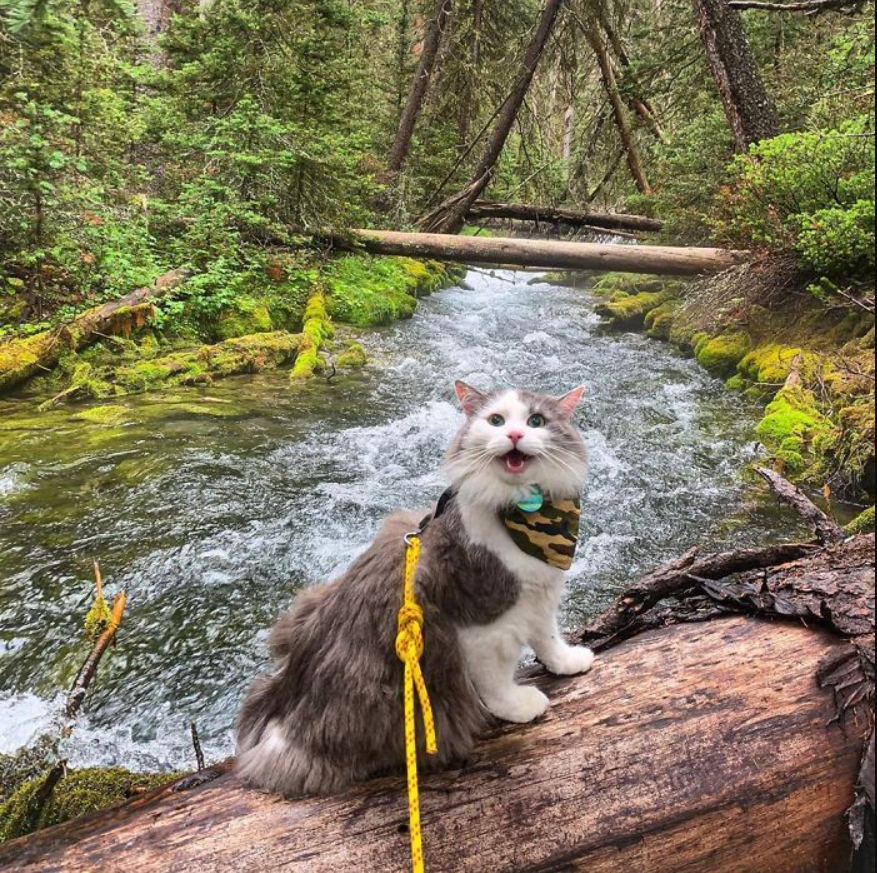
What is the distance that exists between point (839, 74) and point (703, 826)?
14.3 ft

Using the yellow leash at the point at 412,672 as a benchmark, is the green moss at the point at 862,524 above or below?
below

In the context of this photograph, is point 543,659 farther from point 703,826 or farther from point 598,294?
point 598,294

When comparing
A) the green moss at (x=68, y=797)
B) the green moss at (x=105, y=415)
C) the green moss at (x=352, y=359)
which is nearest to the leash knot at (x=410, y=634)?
the green moss at (x=68, y=797)

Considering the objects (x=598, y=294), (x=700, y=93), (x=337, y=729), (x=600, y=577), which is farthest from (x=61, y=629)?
(x=598, y=294)

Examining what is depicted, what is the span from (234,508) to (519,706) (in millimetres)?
3701

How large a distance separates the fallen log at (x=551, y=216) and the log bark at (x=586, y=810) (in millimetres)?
12147

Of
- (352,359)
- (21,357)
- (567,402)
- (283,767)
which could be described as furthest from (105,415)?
(567,402)

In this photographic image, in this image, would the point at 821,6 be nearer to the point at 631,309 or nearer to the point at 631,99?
the point at 631,309

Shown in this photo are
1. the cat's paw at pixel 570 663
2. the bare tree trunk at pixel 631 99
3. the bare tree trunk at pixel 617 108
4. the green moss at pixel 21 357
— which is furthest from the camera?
the bare tree trunk at pixel 617 108

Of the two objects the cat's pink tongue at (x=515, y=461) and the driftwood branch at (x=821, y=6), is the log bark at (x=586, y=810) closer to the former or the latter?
the cat's pink tongue at (x=515, y=461)

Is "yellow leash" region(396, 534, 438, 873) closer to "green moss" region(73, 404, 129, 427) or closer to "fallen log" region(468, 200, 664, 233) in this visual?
"green moss" region(73, 404, 129, 427)

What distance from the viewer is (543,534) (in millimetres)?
1975

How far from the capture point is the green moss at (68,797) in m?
2.29

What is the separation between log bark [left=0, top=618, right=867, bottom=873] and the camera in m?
1.65
